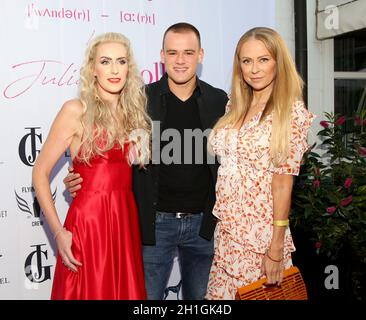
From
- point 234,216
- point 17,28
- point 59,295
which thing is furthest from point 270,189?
point 17,28

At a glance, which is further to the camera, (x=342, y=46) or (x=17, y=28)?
(x=342, y=46)

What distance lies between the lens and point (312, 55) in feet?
12.1

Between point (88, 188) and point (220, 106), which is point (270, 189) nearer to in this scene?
point (220, 106)

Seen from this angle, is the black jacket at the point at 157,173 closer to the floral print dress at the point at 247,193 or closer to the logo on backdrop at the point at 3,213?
the floral print dress at the point at 247,193

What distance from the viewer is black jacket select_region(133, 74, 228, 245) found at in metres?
2.23

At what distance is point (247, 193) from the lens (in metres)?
1.99

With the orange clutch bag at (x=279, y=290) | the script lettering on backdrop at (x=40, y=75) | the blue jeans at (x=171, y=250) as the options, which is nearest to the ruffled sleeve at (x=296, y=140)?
the orange clutch bag at (x=279, y=290)

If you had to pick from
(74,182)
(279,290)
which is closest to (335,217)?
(279,290)

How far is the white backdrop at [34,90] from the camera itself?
8.72ft

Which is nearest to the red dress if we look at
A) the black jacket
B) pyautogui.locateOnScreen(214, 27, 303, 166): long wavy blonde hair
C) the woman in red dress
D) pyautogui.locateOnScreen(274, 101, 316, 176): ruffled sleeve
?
the woman in red dress

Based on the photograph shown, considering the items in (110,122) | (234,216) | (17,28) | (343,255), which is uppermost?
(17,28)

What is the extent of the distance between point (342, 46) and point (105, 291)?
3040mm

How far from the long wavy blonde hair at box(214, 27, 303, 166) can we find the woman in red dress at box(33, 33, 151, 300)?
1.58 ft

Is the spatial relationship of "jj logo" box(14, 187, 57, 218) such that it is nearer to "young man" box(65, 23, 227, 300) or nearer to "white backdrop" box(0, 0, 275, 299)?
"white backdrop" box(0, 0, 275, 299)
